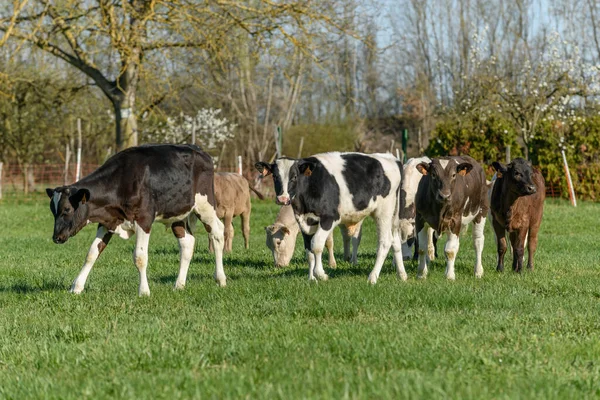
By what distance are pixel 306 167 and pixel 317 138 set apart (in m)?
40.8

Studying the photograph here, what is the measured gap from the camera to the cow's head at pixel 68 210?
9492 millimetres

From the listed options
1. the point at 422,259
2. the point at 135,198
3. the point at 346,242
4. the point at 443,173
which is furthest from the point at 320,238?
the point at 346,242

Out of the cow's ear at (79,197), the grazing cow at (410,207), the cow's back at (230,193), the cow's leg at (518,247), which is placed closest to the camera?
the cow's ear at (79,197)

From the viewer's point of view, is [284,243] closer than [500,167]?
No

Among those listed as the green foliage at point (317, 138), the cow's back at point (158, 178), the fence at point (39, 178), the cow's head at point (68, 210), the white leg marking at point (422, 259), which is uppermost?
the green foliage at point (317, 138)

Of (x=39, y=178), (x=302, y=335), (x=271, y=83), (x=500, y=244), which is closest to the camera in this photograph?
(x=302, y=335)

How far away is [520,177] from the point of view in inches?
473

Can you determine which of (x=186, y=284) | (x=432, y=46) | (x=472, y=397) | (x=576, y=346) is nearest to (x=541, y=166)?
(x=186, y=284)

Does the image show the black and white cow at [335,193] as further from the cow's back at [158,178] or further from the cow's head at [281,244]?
the cow's head at [281,244]

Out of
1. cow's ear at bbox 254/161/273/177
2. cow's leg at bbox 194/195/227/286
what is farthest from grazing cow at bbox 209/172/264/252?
cow's leg at bbox 194/195/227/286

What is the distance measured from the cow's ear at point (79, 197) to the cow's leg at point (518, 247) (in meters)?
5.83

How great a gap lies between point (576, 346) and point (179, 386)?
115 inches

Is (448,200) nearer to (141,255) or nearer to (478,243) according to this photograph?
(478,243)

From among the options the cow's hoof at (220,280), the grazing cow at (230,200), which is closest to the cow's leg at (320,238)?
the cow's hoof at (220,280)
